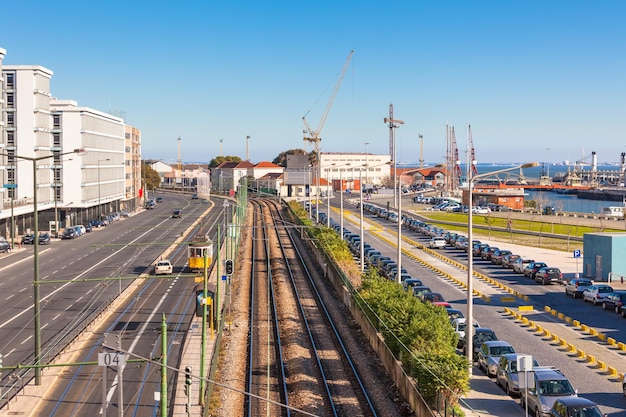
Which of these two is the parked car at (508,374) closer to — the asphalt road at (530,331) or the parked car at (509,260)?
the asphalt road at (530,331)

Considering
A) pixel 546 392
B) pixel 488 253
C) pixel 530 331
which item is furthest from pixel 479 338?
pixel 488 253

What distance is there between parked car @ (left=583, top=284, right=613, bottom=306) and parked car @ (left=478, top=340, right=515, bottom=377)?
14.8 m

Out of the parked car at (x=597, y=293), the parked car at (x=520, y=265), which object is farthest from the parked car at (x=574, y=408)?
the parked car at (x=520, y=265)

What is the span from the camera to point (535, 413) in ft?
66.6

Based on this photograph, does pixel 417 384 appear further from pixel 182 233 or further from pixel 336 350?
pixel 182 233

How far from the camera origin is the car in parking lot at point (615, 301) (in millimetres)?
35844

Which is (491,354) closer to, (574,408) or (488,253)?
(574,408)

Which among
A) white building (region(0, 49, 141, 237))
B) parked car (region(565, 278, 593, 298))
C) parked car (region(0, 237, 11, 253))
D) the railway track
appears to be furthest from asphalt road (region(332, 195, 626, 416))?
white building (region(0, 49, 141, 237))

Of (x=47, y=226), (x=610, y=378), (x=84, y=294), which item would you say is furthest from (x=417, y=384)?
(x=47, y=226)

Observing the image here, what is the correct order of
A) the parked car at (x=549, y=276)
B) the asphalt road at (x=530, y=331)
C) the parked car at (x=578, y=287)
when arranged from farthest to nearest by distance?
the parked car at (x=549, y=276)
the parked car at (x=578, y=287)
the asphalt road at (x=530, y=331)

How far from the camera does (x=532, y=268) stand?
48312 millimetres

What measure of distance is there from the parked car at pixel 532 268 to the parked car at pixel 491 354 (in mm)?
22778

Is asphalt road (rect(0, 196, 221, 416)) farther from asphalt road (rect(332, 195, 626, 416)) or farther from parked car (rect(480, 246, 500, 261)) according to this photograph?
parked car (rect(480, 246, 500, 261))

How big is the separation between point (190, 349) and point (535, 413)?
14115 millimetres
